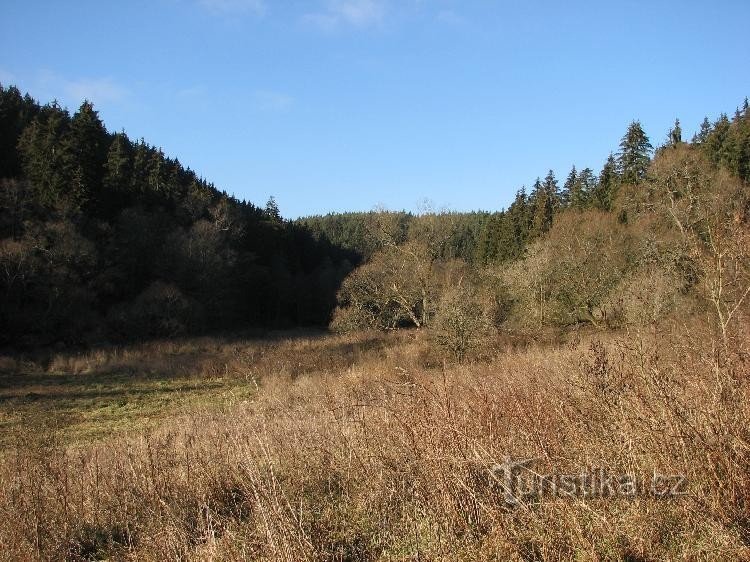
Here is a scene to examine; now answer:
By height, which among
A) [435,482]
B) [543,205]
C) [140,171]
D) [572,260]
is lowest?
[435,482]

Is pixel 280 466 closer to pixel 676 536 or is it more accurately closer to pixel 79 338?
pixel 676 536

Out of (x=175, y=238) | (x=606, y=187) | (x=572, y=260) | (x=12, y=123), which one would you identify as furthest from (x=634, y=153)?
(x=12, y=123)

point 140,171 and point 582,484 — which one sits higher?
point 140,171

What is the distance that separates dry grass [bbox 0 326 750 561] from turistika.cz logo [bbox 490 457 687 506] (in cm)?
6

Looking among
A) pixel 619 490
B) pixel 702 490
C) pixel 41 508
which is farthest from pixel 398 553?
pixel 41 508

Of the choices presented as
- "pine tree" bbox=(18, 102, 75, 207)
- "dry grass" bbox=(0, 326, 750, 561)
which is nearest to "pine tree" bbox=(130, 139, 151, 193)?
"pine tree" bbox=(18, 102, 75, 207)

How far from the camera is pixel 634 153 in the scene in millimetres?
38312

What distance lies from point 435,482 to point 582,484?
1.00 m

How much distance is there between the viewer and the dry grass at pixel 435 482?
2809 millimetres

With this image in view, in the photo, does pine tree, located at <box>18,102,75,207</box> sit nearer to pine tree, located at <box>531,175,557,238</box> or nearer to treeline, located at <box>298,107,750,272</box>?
treeline, located at <box>298,107,750,272</box>

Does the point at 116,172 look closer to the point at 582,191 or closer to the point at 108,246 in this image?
the point at 108,246

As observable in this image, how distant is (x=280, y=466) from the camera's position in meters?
4.68

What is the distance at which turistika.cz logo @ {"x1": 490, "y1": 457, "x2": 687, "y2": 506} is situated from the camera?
305 cm

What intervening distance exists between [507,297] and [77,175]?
3283 cm
